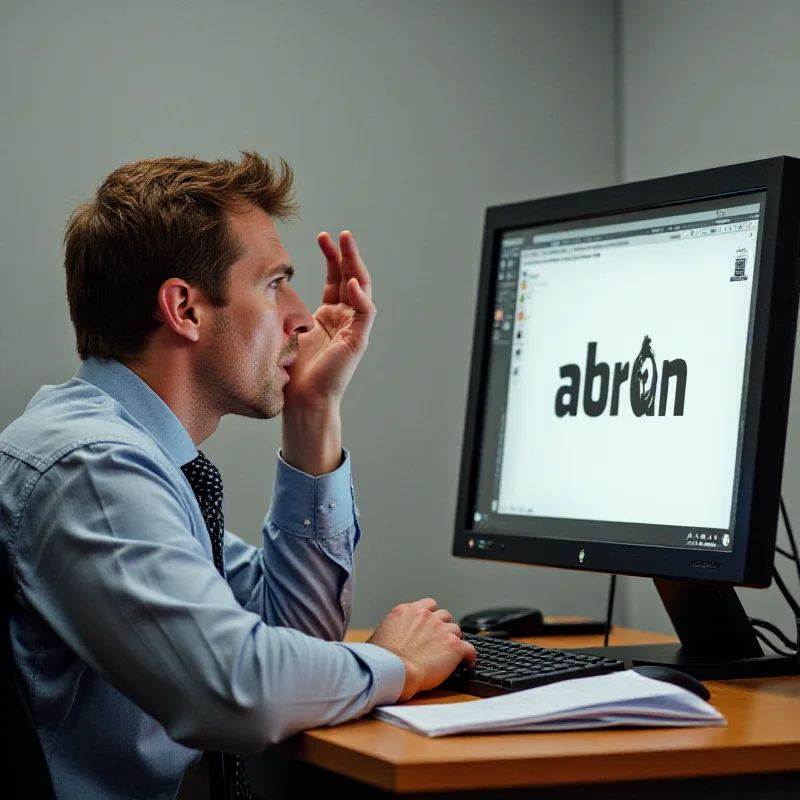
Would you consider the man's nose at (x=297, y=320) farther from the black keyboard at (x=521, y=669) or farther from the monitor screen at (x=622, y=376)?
the black keyboard at (x=521, y=669)

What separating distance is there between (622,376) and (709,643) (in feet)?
1.05

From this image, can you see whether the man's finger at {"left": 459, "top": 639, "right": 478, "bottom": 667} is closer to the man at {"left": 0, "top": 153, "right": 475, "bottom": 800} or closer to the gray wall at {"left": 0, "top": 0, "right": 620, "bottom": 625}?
the man at {"left": 0, "top": 153, "right": 475, "bottom": 800}

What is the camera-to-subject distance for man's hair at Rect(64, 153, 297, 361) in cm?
125

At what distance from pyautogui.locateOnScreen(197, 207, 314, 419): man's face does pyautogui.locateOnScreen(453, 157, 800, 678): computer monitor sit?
277 mm

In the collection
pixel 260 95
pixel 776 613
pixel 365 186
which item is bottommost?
pixel 776 613

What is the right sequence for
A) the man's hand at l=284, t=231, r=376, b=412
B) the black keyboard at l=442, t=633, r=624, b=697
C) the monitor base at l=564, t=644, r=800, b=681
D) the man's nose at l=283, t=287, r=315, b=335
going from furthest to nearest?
1. the man's hand at l=284, t=231, r=376, b=412
2. the man's nose at l=283, t=287, r=315, b=335
3. the monitor base at l=564, t=644, r=800, b=681
4. the black keyboard at l=442, t=633, r=624, b=697

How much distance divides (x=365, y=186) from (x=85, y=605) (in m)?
1.22

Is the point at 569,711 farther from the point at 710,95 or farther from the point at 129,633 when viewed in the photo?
the point at 710,95

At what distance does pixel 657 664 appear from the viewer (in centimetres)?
119

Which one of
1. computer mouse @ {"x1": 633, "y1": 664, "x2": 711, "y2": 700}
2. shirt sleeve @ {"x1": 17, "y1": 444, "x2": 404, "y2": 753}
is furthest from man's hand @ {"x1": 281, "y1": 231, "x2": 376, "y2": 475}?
computer mouse @ {"x1": 633, "y1": 664, "x2": 711, "y2": 700}

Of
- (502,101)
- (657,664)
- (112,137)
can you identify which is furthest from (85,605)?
(502,101)

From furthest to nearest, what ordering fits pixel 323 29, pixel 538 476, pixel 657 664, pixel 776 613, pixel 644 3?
pixel 644 3, pixel 323 29, pixel 776 613, pixel 538 476, pixel 657 664

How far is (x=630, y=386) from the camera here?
1.28 metres

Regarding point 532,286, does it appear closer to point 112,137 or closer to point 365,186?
point 365,186
